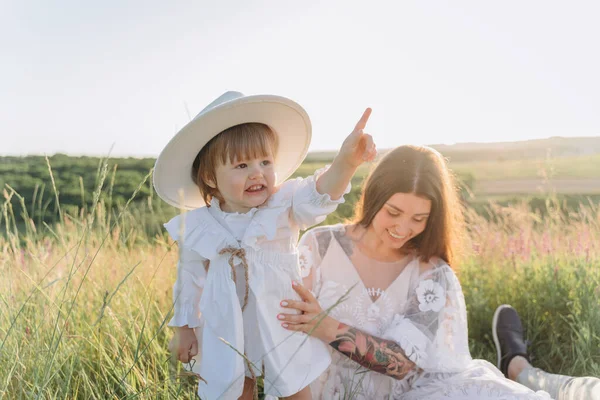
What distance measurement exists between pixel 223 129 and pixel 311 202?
1.48 ft

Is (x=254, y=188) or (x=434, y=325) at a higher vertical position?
(x=254, y=188)

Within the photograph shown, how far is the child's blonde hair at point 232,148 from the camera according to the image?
204cm

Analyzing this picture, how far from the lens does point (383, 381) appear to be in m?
2.52

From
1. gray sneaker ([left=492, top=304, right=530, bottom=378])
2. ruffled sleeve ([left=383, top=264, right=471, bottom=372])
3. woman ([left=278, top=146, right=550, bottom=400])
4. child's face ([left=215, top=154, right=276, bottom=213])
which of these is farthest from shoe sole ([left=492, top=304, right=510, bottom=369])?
child's face ([left=215, top=154, right=276, bottom=213])

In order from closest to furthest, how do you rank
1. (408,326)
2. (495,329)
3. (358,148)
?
(358,148) < (408,326) < (495,329)

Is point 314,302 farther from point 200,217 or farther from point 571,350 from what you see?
point 571,350

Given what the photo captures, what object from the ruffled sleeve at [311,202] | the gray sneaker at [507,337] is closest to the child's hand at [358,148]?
the ruffled sleeve at [311,202]

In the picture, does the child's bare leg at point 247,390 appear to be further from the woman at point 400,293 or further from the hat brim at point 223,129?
the hat brim at point 223,129

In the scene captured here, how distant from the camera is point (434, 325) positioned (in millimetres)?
2463

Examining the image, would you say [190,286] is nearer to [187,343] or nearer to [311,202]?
[187,343]

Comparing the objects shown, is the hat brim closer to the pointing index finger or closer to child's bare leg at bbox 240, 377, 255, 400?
the pointing index finger

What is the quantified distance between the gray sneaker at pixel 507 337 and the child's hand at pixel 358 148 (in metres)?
2.18

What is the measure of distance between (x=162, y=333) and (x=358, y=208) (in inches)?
52.7

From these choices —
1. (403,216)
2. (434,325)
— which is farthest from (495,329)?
(403,216)
